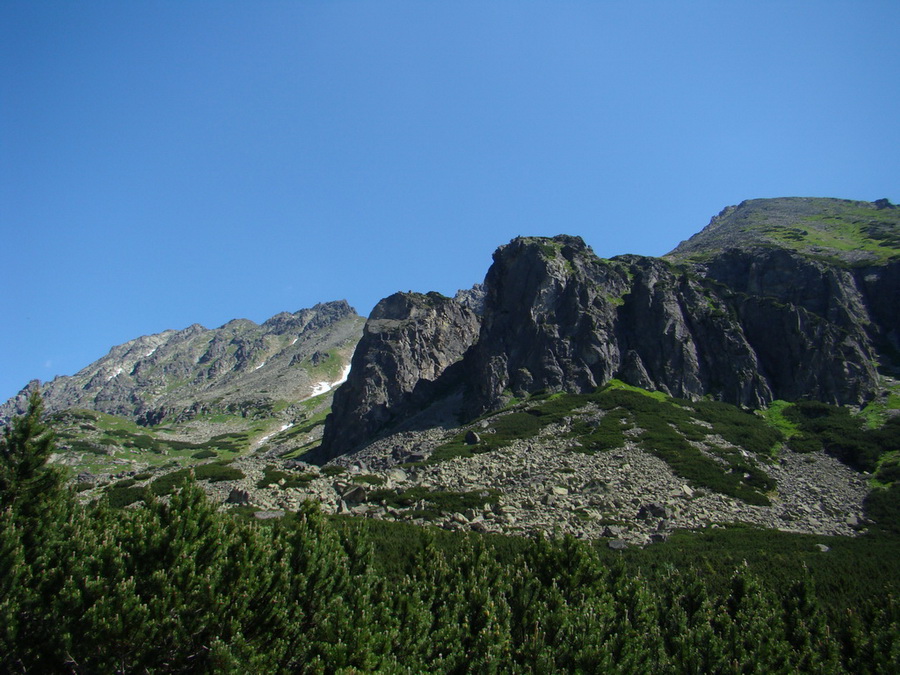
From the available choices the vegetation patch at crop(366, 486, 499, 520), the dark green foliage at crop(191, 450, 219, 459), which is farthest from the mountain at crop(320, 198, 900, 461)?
the dark green foliage at crop(191, 450, 219, 459)

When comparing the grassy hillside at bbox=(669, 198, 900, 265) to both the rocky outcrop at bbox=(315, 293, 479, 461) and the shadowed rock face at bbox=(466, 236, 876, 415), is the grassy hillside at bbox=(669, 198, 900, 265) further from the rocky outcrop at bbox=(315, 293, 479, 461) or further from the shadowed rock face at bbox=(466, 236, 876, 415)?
the rocky outcrop at bbox=(315, 293, 479, 461)

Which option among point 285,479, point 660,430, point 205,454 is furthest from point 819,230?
point 205,454

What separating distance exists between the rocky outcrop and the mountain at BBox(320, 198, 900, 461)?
0.30 m

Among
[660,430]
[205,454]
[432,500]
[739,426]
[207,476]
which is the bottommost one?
[739,426]

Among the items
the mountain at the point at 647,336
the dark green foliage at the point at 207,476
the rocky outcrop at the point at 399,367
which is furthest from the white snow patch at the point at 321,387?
the dark green foliage at the point at 207,476

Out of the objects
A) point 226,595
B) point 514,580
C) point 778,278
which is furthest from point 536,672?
point 778,278

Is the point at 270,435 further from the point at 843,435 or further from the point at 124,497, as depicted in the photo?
the point at 843,435

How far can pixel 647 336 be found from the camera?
7594 centimetres

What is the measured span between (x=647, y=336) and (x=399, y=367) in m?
48.4

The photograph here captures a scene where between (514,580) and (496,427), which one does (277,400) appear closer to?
(496,427)

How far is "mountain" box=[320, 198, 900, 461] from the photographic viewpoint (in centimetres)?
6969

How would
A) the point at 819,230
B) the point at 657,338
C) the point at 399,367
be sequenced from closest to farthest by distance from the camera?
the point at 657,338 < the point at 399,367 < the point at 819,230

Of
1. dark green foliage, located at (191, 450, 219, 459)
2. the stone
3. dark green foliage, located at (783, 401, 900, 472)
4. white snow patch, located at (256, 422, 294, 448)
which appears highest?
white snow patch, located at (256, 422, 294, 448)

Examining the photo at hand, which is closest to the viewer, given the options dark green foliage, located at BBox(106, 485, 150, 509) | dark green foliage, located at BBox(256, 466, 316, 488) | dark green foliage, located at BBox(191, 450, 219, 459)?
dark green foliage, located at BBox(106, 485, 150, 509)
